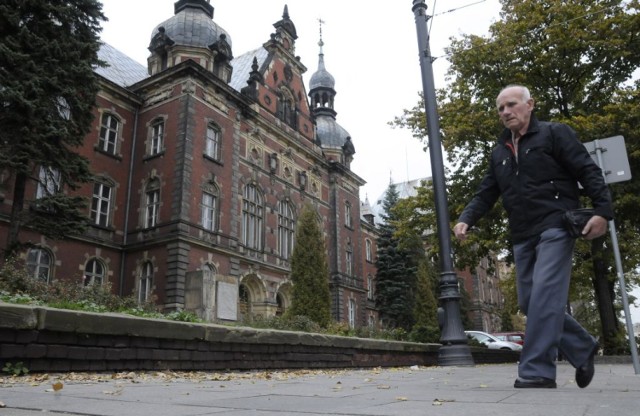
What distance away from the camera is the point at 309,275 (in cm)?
2505

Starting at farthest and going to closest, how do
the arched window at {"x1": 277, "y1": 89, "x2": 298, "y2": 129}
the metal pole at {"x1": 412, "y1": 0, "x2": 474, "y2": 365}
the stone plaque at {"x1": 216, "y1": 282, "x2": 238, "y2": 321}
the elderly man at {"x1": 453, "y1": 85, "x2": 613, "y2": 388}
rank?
the arched window at {"x1": 277, "y1": 89, "x2": 298, "y2": 129} < the stone plaque at {"x1": 216, "y1": 282, "x2": 238, "y2": 321} < the metal pole at {"x1": 412, "y1": 0, "x2": 474, "y2": 365} < the elderly man at {"x1": 453, "y1": 85, "x2": 613, "y2": 388}

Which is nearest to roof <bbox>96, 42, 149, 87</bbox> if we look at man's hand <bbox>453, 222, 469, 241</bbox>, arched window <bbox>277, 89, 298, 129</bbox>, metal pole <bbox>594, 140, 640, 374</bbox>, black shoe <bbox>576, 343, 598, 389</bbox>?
arched window <bbox>277, 89, 298, 129</bbox>

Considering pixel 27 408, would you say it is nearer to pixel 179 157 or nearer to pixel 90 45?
pixel 90 45

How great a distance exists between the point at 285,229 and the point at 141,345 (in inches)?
1077

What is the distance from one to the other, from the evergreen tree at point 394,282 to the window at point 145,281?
2362 cm

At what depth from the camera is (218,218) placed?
26.8 m

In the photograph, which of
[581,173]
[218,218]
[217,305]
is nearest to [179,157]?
[218,218]

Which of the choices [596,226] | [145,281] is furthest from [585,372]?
[145,281]

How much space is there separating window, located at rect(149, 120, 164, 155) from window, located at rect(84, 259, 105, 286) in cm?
608

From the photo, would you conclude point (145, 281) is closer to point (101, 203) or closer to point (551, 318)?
point (101, 203)

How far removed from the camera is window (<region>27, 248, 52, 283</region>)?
21.3 m

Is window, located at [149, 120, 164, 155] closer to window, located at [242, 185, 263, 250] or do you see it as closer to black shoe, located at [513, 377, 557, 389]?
window, located at [242, 185, 263, 250]

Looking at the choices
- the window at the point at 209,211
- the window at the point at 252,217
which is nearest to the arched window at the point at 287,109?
the window at the point at 252,217

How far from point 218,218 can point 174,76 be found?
Result: 24.3 ft
